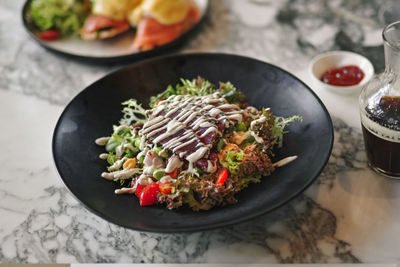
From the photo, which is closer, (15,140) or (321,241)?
(321,241)

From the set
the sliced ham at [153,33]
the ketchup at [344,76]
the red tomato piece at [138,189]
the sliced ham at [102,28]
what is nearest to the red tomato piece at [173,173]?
the red tomato piece at [138,189]

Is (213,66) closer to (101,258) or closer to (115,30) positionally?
(115,30)

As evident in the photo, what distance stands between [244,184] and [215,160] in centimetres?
16

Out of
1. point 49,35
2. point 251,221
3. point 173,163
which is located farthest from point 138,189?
point 49,35

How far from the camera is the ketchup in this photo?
2.60 m

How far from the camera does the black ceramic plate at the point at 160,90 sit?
1.82 metres

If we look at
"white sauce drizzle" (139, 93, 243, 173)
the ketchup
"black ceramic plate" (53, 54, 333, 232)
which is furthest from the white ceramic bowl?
"white sauce drizzle" (139, 93, 243, 173)

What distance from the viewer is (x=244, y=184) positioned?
1952mm

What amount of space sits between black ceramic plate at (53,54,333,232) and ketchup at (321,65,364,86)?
1.32 ft

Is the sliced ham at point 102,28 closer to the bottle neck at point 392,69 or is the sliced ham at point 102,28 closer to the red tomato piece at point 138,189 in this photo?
the red tomato piece at point 138,189

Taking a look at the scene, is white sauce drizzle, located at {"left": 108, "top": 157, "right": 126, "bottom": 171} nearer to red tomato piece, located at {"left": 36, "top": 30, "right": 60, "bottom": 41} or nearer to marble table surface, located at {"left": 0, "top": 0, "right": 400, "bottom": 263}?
marble table surface, located at {"left": 0, "top": 0, "right": 400, "bottom": 263}

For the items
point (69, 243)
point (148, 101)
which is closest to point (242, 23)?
point (148, 101)

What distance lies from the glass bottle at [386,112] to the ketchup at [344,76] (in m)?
0.50

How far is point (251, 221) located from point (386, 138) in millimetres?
666
